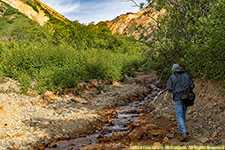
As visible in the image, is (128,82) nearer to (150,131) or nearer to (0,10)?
(150,131)

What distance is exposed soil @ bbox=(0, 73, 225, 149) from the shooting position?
547 cm

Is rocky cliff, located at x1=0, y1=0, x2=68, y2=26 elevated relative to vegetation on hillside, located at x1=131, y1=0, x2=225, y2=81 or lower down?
elevated

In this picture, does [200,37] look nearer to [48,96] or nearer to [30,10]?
[48,96]

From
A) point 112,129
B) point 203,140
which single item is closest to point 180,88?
point 203,140

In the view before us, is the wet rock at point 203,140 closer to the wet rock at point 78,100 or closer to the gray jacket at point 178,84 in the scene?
the gray jacket at point 178,84

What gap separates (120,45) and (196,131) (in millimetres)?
30316

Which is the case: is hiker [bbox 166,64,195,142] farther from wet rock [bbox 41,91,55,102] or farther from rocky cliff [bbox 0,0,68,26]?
rocky cliff [bbox 0,0,68,26]

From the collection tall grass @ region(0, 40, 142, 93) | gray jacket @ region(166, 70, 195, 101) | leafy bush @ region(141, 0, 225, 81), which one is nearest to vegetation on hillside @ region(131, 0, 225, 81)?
leafy bush @ region(141, 0, 225, 81)

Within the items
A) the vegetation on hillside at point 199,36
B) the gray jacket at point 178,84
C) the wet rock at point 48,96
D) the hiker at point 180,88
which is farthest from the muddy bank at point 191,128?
the wet rock at point 48,96

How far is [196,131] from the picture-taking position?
551 cm

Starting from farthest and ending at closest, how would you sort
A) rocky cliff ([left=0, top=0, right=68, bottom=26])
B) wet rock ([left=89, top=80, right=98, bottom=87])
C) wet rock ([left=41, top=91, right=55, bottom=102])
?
rocky cliff ([left=0, top=0, right=68, bottom=26]) → wet rock ([left=89, top=80, right=98, bottom=87]) → wet rock ([left=41, top=91, right=55, bottom=102])

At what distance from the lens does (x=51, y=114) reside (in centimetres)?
823

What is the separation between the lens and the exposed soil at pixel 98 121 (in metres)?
5.47

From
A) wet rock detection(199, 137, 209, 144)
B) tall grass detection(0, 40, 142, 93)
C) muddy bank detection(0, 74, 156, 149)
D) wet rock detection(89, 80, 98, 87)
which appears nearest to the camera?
wet rock detection(199, 137, 209, 144)
